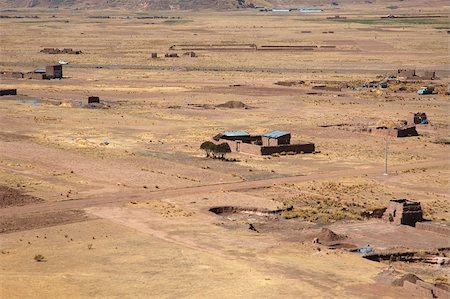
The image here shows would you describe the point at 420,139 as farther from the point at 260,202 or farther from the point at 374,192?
the point at 260,202

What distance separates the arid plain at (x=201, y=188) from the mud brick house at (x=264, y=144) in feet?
3.89

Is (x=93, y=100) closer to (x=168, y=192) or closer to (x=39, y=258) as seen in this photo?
(x=168, y=192)

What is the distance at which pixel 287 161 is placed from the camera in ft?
231

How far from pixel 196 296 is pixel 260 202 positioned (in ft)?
61.2

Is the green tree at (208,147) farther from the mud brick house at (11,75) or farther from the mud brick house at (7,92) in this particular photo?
the mud brick house at (11,75)

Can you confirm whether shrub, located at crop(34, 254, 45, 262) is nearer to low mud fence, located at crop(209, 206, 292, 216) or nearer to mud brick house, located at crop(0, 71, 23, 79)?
low mud fence, located at crop(209, 206, 292, 216)

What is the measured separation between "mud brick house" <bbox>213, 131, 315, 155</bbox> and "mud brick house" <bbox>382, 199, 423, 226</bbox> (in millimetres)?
21385

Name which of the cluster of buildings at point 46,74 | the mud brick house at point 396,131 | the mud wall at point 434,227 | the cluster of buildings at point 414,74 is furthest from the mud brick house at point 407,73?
the mud wall at point 434,227

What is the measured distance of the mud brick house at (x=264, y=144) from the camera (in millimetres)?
72938

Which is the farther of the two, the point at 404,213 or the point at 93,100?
the point at 93,100

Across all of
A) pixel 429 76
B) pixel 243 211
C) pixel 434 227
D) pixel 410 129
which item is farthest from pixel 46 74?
pixel 434 227

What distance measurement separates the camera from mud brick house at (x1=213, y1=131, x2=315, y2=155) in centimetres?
7294

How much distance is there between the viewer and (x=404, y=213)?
168ft

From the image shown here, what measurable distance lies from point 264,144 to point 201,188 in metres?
16.6
